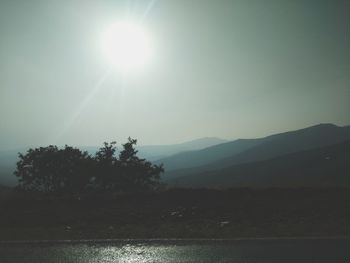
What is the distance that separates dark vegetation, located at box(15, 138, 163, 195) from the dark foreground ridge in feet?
50.6

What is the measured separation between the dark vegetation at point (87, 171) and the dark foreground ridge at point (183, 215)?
15432 millimetres

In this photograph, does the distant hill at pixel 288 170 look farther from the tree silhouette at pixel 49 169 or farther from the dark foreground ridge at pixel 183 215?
the dark foreground ridge at pixel 183 215

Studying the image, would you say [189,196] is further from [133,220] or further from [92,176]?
[92,176]

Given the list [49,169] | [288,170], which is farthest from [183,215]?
[288,170]

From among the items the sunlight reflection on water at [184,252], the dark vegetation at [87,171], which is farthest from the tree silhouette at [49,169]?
the sunlight reflection on water at [184,252]

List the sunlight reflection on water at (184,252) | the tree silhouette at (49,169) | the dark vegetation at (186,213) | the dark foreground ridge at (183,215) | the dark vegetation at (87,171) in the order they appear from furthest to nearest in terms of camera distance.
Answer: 1. the tree silhouette at (49,169)
2. the dark vegetation at (87,171)
3. the dark vegetation at (186,213)
4. the dark foreground ridge at (183,215)
5. the sunlight reflection on water at (184,252)

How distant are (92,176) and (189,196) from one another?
767 inches

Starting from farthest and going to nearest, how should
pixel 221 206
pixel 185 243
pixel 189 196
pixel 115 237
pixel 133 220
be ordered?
pixel 189 196 < pixel 221 206 < pixel 133 220 < pixel 115 237 < pixel 185 243

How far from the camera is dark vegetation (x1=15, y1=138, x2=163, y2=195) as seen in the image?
1244 inches

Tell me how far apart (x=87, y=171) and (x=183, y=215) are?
71.2ft

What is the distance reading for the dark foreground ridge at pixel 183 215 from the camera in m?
9.78

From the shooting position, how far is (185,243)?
339 inches

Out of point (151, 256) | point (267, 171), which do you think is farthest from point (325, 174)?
point (151, 256)

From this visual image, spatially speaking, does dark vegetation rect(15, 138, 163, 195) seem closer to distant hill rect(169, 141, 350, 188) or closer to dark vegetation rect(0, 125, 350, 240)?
dark vegetation rect(0, 125, 350, 240)
